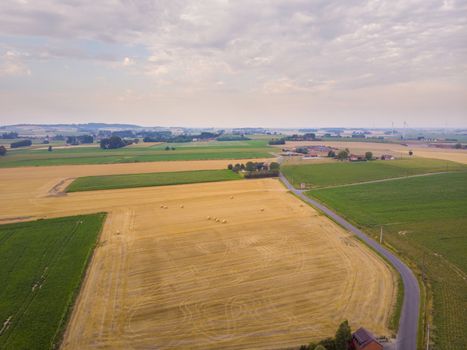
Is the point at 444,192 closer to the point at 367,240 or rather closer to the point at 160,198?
the point at 367,240

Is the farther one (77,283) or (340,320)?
(77,283)

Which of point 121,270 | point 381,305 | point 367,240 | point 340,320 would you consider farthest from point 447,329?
point 121,270

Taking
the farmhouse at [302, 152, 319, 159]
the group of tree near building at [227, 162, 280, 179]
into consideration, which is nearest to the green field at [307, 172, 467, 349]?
the group of tree near building at [227, 162, 280, 179]

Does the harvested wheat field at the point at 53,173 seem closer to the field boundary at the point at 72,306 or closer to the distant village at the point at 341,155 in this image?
the field boundary at the point at 72,306

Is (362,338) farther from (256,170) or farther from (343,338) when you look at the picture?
(256,170)

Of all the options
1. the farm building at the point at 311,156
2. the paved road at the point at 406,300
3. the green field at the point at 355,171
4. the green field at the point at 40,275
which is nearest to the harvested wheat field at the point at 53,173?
the green field at the point at 40,275

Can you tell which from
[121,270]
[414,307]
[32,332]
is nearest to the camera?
[32,332]

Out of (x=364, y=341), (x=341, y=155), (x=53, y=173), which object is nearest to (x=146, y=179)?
(x=53, y=173)
